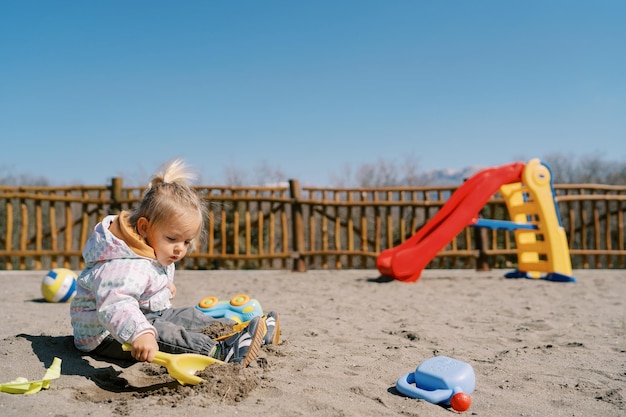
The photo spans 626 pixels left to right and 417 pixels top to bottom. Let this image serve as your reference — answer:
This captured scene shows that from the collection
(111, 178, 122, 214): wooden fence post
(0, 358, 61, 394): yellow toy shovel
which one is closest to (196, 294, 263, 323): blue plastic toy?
(0, 358, 61, 394): yellow toy shovel

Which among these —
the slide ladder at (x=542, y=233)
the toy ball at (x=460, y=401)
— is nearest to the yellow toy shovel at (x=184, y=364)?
the toy ball at (x=460, y=401)

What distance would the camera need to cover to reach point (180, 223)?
106 inches

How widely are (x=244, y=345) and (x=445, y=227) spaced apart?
191 inches

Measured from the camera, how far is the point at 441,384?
2371 mm

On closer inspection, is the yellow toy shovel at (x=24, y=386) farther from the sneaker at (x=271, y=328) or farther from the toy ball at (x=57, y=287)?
the toy ball at (x=57, y=287)

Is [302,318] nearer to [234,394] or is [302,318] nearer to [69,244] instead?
[234,394]

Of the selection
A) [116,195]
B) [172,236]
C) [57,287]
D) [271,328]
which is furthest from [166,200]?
[116,195]

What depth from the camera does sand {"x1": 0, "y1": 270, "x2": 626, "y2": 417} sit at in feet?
7.42

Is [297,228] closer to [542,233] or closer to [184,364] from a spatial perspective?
[542,233]

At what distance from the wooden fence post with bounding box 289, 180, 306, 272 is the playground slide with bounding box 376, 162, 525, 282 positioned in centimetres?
201

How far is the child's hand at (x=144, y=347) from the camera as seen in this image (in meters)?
2.36

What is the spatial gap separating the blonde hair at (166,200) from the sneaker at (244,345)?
1.84 ft

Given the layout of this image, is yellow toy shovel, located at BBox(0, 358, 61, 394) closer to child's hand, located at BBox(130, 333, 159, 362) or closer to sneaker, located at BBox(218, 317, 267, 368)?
child's hand, located at BBox(130, 333, 159, 362)

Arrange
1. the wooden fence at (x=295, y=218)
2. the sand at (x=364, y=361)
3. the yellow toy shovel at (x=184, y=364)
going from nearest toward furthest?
the sand at (x=364, y=361), the yellow toy shovel at (x=184, y=364), the wooden fence at (x=295, y=218)
